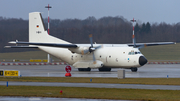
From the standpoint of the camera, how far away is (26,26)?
63.1m

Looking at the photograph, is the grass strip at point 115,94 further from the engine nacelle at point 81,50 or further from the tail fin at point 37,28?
the tail fin at point 37,28

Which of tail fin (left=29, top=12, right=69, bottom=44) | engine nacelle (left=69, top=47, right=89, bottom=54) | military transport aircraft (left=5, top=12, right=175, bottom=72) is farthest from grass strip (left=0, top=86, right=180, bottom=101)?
tail fin (left=29, top=12, right=69, bottom=44)

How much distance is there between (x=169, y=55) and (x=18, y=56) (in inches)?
1500

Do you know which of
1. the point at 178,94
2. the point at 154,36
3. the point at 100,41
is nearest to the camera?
the point at 178,94

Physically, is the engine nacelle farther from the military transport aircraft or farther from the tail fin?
the tail fin

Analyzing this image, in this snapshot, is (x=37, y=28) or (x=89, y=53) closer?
(x=89, y=53)

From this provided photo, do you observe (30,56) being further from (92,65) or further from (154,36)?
(92,65)

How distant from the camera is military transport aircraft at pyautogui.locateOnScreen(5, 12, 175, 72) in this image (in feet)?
113

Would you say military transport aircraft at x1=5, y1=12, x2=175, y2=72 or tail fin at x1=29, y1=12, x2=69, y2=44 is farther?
tail fin at x1=29, y1=12, x2=69, y2=44

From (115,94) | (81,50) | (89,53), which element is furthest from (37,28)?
(115,94)

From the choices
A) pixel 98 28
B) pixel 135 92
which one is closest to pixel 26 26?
pixel 98 28

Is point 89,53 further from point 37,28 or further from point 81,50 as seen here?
point 37,28

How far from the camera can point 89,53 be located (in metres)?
36.5

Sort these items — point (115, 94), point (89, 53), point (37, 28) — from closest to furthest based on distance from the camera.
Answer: point (115, 94) → point (89, 53) → point (37, 28)
